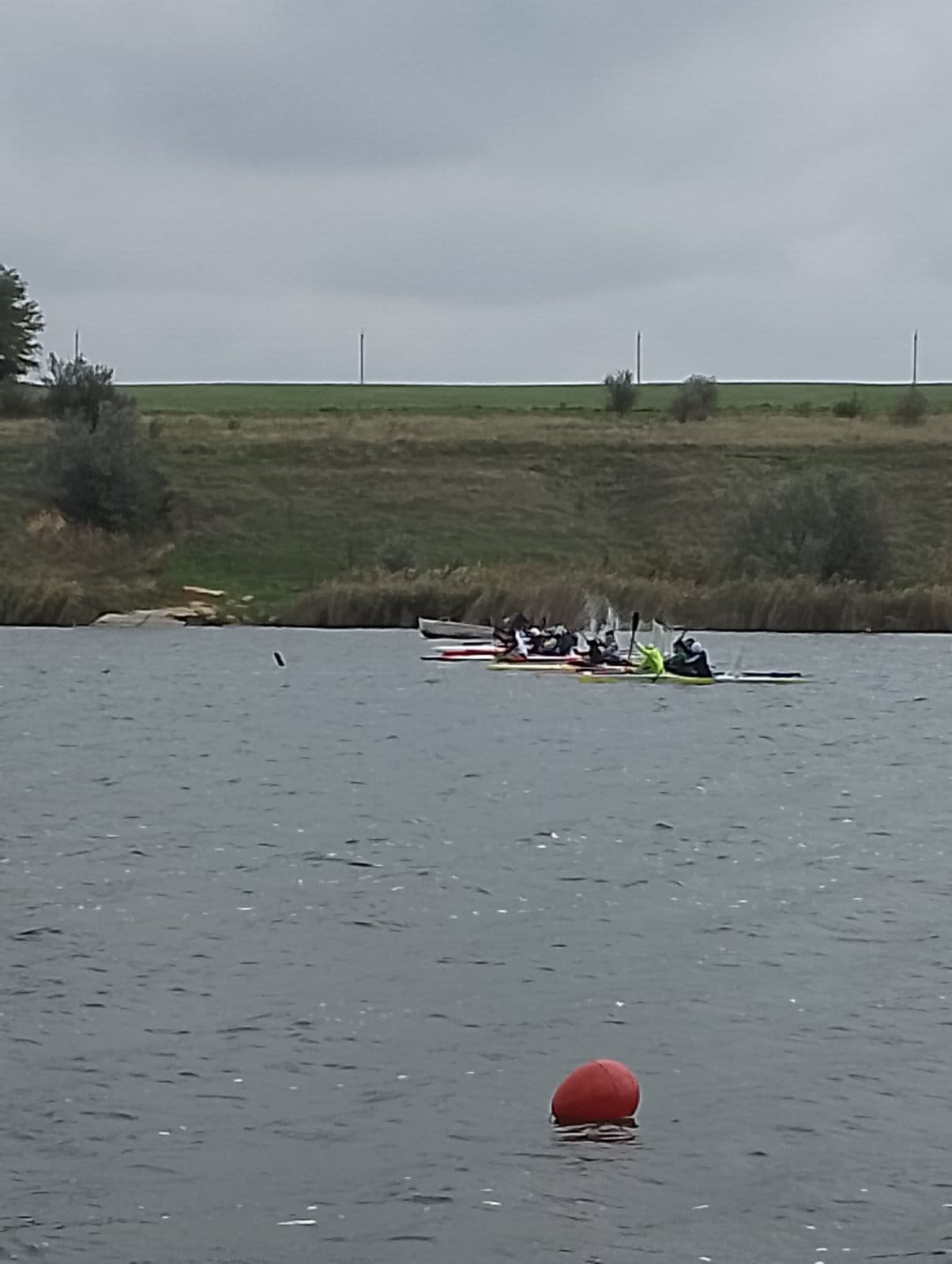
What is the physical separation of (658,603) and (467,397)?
246ft

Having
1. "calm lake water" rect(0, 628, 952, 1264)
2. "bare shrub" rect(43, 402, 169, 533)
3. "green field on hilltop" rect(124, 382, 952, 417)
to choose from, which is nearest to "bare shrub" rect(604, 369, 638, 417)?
"green field on hilltop" rect(124, 382, 952, 417)

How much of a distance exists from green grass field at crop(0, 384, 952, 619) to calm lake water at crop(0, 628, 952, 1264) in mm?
34470

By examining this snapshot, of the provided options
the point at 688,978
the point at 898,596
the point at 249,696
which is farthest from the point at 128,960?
the point at 898,596

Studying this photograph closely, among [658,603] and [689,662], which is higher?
[658,603]

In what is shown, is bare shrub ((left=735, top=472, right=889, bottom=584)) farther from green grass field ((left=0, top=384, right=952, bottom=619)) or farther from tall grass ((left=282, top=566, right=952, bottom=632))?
tall grass ((left=282, top=566, right=952, bottom=632))

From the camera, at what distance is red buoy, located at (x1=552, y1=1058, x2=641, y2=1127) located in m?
12.4

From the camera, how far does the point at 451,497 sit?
76375 mm

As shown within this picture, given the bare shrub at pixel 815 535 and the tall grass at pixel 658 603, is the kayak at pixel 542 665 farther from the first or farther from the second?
the bare shrub at pixel 815 535

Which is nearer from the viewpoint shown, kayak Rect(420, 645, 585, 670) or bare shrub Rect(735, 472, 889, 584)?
kayak Rect(420, 645, 585, 670)

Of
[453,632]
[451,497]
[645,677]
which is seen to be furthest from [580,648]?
[451,497]

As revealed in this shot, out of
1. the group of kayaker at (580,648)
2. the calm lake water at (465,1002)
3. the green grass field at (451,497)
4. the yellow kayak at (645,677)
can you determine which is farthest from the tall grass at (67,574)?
the calm lake water at (465,1002)

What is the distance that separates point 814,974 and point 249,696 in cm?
2505

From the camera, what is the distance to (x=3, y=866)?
20.6 m

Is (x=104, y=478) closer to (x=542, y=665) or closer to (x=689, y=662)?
(x=542, y=665)
